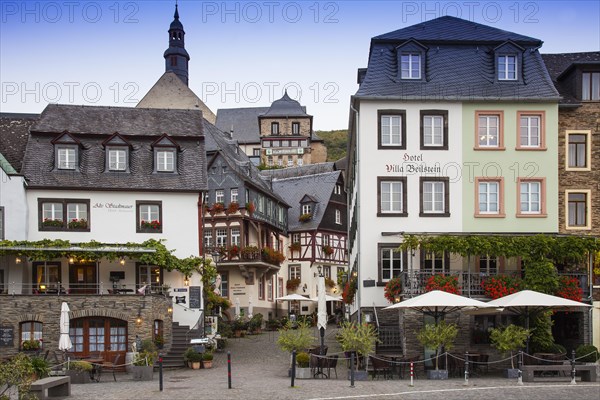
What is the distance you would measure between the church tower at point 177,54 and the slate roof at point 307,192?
156 feet

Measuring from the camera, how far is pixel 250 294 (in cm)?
5988

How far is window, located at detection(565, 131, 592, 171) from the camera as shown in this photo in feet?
131

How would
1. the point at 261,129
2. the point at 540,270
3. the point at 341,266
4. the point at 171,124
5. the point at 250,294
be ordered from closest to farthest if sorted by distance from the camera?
the point at 540,270
the point at 171,124
the point at 250,294
the point at 341,266
the point at 261,129

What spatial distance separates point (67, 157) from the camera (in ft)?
143

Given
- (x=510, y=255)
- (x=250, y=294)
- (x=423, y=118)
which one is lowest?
(x=250, y=294)

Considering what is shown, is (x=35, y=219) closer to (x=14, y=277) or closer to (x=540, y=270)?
(x=14, y=277)

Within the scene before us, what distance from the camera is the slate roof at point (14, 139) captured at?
142 feet

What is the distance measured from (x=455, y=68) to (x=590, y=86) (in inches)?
210

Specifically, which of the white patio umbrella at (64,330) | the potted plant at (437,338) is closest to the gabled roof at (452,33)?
the potted plant at (437,338)

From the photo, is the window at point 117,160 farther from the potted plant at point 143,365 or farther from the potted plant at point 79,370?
the potted plant at point 79,370

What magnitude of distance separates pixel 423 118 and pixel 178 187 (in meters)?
11.0

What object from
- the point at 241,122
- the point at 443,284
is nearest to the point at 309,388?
the point at 443,284

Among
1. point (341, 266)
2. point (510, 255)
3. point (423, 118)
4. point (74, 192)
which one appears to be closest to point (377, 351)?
point (510, 255)

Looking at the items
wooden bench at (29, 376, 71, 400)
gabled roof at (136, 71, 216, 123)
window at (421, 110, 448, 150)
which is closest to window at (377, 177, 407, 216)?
window at (421, 110, 448, 150)
